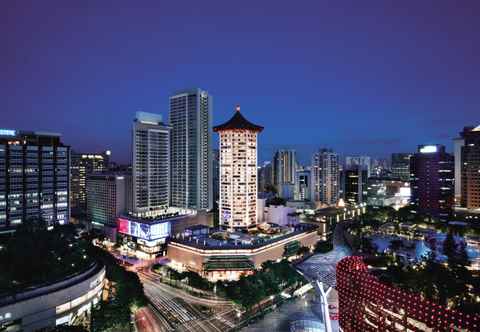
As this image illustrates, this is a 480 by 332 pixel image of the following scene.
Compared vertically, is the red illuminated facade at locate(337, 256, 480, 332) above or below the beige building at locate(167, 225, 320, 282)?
above

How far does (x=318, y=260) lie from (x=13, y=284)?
2373 cm

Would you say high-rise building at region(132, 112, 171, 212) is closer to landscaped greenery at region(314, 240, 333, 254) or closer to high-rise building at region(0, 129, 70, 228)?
high-rise building at region(0, 129, 70, 228)

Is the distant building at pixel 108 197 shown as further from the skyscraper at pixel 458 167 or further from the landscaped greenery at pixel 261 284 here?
the skyscraper at pixel 458 167

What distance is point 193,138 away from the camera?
139 ft

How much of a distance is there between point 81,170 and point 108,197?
80.2ft

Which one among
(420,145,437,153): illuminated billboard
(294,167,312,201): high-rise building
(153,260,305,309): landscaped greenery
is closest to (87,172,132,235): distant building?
(153,260,305,309): landscaped greenery

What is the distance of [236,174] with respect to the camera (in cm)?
3534

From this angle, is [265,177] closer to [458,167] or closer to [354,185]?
[354,185]

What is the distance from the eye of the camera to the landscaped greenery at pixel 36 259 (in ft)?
53.7

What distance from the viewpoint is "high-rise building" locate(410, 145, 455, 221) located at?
149 ft

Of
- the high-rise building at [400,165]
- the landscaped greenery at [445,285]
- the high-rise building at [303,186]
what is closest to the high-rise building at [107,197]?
the landscaped greenery at [445,285]

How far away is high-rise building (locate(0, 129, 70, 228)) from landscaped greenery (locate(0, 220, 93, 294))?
10.3 meters

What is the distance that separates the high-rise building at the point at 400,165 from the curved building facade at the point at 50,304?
3314 inches

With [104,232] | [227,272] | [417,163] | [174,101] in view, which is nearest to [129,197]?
[104,232]
